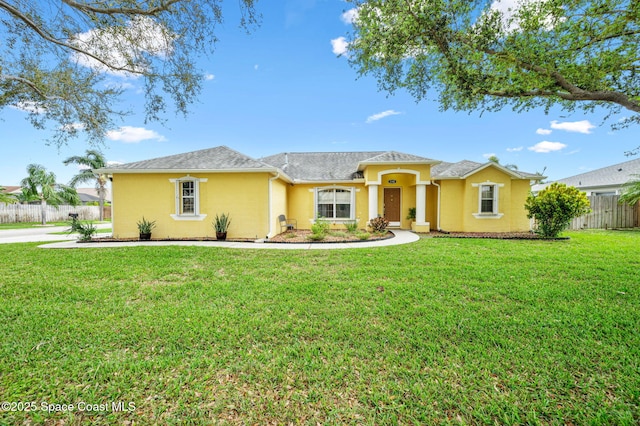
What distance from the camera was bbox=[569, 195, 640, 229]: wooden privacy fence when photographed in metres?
15.6

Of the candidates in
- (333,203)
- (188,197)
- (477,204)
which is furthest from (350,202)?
(188,197)

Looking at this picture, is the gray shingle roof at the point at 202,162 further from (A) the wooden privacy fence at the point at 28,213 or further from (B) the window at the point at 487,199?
(A) the wooden privacy fence at the point at 28,213

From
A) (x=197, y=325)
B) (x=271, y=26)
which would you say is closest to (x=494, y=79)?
(x=271, y=26)

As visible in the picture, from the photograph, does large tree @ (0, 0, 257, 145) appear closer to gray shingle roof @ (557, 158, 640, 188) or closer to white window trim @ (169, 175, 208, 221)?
white window trim @ (169, 175, 208, 221)

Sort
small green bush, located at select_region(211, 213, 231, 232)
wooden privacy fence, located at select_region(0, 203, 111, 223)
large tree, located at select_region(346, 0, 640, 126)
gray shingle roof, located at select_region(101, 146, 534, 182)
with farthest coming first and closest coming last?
wooden privacy fence, located at select_region(0, 203, 111, 223)
gray shingle roof, located at select_region(101, 146, 534, 182)
small green bush, located at select_region(211, 213, 231, 232)
large tree, located at select_region(346, 0, 640, 126)

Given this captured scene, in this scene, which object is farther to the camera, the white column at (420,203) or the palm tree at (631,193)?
the palm tree at (631,193)

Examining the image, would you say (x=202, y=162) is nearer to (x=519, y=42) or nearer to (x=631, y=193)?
(x=519, y=42)

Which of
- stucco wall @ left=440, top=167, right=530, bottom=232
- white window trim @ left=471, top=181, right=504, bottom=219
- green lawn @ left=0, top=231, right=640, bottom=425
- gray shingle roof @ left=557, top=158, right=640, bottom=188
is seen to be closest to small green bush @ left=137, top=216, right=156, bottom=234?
green lawn @ left=0, top=231, right=640, bottom=425

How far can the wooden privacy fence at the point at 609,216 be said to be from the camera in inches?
613

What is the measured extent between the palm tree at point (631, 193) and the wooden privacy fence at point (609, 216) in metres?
0.53

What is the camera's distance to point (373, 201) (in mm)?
13445

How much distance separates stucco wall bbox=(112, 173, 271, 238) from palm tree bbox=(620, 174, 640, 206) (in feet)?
67.2

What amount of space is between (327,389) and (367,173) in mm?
11972

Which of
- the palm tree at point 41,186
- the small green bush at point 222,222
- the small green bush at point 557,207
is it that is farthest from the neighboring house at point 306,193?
the palm tree at point 41,186
